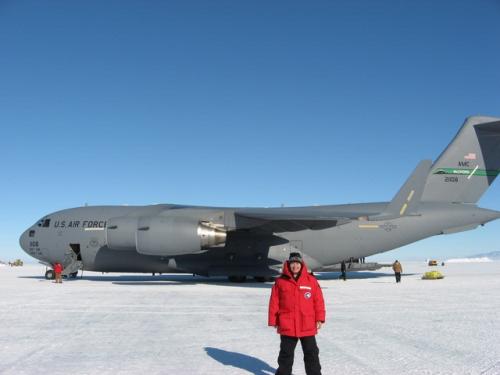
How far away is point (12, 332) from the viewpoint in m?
7.37

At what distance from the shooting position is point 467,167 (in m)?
20.5

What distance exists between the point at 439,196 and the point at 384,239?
10.5ft

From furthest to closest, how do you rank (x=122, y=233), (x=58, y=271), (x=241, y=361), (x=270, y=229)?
(x=270, y=229) → (x=58, y=271) → (x=122, y=233) → (x=241, y=361)

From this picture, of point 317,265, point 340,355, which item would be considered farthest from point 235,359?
point 317,265

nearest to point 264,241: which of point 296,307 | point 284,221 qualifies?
point 284,221

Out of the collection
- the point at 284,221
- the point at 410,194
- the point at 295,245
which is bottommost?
the point at 295,245

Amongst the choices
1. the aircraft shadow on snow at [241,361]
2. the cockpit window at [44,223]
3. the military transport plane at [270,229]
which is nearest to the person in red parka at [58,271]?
the military transport plane at [270,229]

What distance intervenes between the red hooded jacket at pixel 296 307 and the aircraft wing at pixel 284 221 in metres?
11.5

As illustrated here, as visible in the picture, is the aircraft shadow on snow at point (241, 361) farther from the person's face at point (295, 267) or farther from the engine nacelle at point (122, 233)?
the engine nacelle at point (122, 233)

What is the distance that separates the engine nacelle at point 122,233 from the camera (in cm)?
1761

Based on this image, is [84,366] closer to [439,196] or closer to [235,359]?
[235,359]

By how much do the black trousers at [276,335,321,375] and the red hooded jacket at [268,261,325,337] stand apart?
81mm

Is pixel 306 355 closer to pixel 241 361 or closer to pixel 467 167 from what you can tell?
pixel 241 361

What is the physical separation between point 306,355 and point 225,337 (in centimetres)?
268
